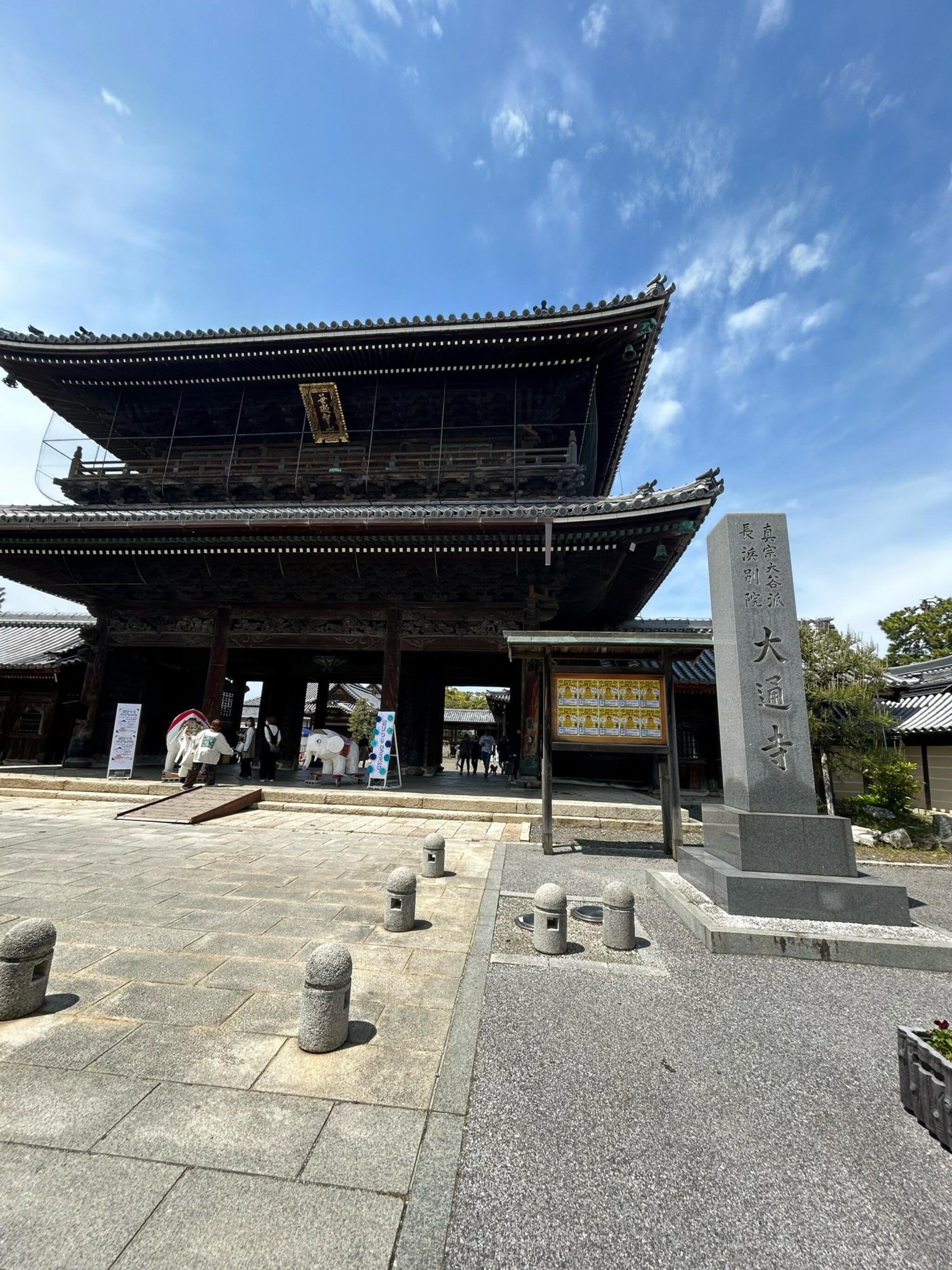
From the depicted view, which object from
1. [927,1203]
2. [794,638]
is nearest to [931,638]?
[794,638]

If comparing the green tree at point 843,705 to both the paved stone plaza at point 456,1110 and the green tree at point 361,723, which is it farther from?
the green tree at point 361,723

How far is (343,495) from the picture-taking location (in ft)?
48.6

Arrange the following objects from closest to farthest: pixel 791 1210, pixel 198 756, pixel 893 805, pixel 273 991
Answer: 1. pixel 791 1210
2. pixel 273 991
3. pixel 198 756
4. pixel 893 805

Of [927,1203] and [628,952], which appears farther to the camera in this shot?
[628,952]

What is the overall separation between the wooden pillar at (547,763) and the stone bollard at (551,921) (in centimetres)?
355

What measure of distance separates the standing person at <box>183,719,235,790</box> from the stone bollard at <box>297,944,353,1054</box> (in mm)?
10343

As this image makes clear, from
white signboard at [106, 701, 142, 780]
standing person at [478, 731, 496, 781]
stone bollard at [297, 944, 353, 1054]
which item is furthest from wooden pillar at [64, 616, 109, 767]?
stone bollard at [297, 944, 353, 1054]

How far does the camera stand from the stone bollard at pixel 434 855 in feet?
22.1

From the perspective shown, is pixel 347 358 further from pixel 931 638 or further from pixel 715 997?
pixel 931 638

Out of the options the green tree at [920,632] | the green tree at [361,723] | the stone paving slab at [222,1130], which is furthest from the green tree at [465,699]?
the stone paving slab at [222,1130]

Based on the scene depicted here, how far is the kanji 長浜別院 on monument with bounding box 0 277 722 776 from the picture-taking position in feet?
40.1

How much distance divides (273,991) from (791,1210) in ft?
10.5

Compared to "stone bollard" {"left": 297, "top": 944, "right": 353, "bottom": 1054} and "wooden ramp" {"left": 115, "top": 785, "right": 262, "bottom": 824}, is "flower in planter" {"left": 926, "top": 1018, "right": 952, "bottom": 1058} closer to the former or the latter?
"stone bollard" {"left": 297, "top": 944, "right": 353, "bottom": 1054}

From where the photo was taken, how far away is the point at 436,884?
643cm
